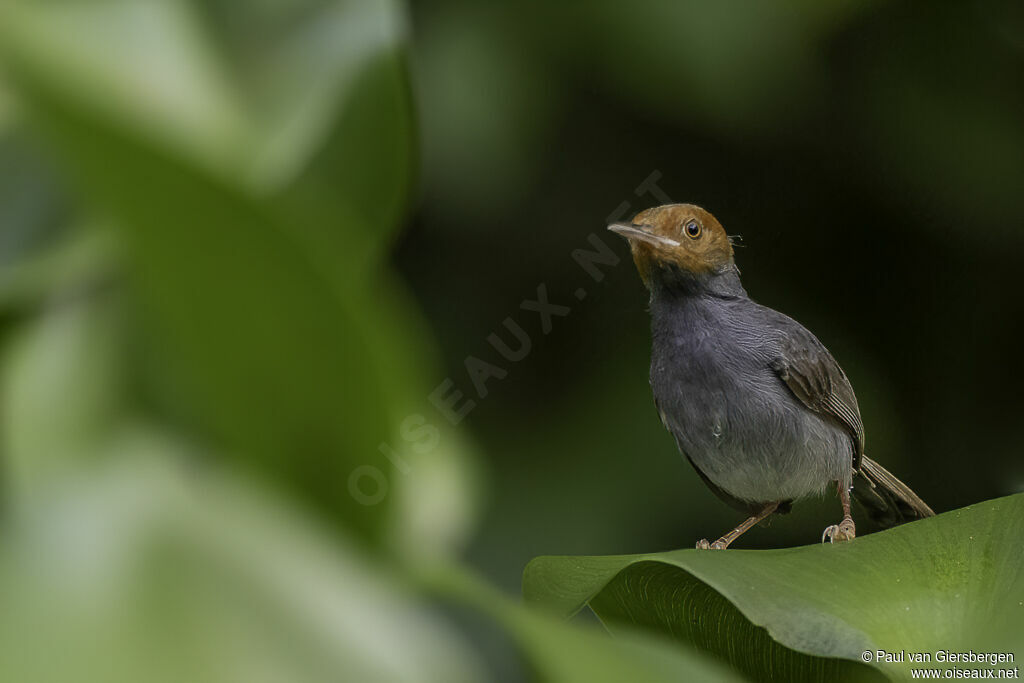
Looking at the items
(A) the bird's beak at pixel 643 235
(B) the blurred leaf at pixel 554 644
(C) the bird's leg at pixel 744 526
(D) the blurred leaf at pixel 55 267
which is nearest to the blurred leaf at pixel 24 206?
(D) the blurred leaf at pixel 55 267

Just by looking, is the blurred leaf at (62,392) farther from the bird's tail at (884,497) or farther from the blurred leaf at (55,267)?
the bird's tail at (884,497)

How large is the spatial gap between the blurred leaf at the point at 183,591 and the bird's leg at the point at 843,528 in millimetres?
318

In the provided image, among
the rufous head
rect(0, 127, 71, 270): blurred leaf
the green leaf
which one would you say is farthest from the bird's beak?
rect(0, 127, 71, 270): blurred leaf

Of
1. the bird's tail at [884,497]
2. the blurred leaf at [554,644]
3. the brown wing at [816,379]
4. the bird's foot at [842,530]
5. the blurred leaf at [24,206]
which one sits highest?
the blurred leaf at [24,206]

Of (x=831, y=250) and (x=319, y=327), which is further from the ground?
(x=319, y=327)

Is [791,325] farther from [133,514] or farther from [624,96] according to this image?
[133,514]

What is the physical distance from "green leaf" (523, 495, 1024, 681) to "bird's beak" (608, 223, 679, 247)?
0.14m

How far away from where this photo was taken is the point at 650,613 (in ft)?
1.33

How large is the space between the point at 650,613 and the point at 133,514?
26cm

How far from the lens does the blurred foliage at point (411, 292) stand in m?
0.18

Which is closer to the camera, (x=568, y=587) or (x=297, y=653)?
(x=297, y=653)

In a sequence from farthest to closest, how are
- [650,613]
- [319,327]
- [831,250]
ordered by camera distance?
[831,250] < [650,613] < [319,327]

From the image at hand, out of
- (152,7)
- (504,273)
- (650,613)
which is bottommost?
(650,613)

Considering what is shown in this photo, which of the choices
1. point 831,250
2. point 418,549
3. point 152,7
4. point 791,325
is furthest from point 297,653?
point 831,250
